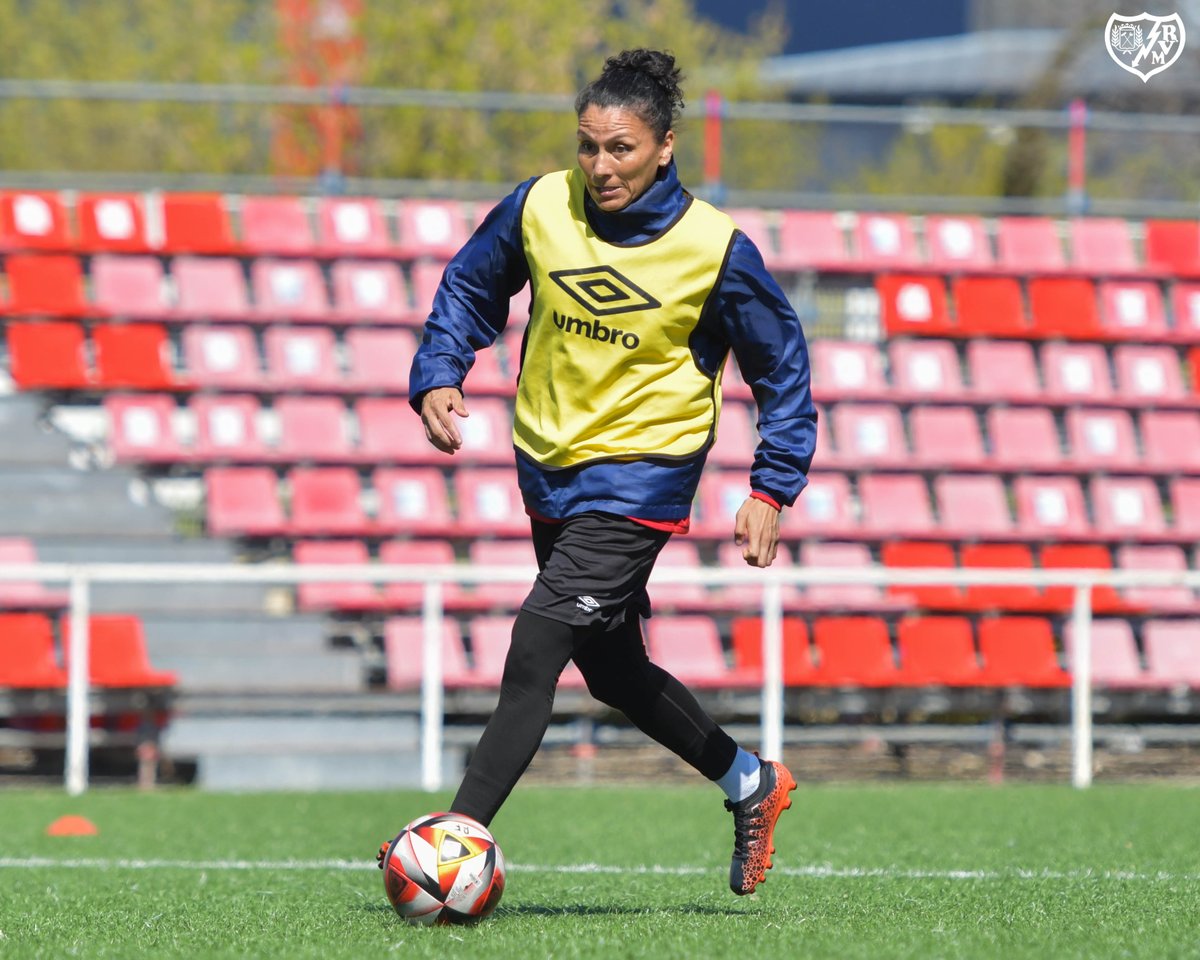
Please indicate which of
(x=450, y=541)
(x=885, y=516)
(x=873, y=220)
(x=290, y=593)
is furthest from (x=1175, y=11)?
(x=290, y=593)

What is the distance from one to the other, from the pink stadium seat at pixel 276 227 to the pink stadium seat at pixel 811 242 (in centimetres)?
336

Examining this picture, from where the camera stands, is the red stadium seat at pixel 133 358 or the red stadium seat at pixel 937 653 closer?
the red stadium seat at pixel 937 653

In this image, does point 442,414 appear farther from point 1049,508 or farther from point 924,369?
point 924,369

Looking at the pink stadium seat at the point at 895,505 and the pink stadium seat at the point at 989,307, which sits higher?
the pink stadium seat at the point at 989,307

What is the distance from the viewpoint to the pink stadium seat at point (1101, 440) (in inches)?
498

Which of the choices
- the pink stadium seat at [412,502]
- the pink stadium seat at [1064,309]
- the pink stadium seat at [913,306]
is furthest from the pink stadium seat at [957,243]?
the pink stadium seat at [412,502]

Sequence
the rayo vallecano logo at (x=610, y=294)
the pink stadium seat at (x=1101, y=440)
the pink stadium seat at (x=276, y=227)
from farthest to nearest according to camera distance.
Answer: the pink stadium seat at (x=276, y=227), the pink stadium seat at (x=1101, y=440), the rayo vallecano logo at (x=610, y=294)

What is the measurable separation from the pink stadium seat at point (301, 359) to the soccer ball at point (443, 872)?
8450 millimetres

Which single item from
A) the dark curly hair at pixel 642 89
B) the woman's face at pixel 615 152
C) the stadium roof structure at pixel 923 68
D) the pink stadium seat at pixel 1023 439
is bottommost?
the pink stadium seat at pixel 1023 439

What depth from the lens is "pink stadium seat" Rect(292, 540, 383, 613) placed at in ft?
36.2

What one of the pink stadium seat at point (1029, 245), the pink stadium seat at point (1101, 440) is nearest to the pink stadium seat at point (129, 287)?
the pink stadium seat at point (1029, 245)

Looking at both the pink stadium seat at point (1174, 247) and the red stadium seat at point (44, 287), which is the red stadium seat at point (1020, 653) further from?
the red stadium seat at point (44, 287)

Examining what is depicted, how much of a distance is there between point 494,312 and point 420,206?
8.96 meters

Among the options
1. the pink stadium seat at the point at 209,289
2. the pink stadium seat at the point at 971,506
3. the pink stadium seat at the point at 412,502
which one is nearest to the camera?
the pink stadium seat at the point at 412,502
